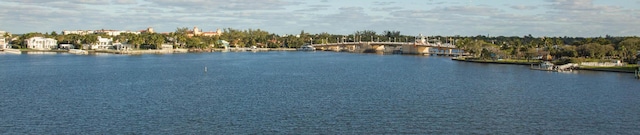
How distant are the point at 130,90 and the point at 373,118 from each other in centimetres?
1550

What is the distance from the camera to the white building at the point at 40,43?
109m

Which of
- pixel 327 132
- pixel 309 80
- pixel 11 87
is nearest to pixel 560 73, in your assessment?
pixel 309 80

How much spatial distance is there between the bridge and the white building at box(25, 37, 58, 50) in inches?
1939

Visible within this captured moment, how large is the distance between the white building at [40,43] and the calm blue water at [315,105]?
70.1 m

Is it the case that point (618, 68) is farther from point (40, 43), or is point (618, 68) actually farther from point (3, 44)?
point (3, 44)

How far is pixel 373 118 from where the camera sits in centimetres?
2427

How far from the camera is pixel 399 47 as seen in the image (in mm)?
127875

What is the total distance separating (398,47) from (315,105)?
10111cm

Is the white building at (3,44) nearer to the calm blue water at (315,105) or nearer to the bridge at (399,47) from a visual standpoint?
the bridge at (399,47)

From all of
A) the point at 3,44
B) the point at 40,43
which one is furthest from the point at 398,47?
the point at 3,44

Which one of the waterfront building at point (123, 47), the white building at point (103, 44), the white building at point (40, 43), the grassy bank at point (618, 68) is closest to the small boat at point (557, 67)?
the grassy bank at point (618, 68)

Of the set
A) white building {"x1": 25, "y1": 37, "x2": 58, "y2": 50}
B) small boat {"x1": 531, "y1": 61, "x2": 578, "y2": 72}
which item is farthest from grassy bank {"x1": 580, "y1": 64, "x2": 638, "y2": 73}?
white building {"x1": 25, "y1": 37, "x2": 58, "y2": 50}

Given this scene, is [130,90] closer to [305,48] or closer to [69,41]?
[69,41]

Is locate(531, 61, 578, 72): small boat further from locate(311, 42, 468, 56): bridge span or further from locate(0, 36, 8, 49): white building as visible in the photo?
locate(0, 36, 8, 49): white building
